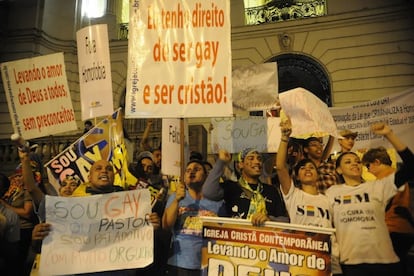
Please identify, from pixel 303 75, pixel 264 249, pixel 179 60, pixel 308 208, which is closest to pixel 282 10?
pixel 303 75

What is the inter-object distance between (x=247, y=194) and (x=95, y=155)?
1782mm

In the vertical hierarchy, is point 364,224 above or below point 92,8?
below

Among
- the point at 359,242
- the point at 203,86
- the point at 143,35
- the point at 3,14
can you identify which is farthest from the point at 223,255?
the point at 3,14

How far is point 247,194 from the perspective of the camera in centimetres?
301

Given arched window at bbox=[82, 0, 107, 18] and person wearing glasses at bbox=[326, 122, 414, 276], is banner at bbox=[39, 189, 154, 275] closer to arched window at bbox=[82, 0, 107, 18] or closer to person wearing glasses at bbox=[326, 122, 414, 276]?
person wearing glasses at bbox=[326, 122, 414, 276]

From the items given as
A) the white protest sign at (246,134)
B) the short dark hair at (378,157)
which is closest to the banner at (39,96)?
the white protest sign at (246,134)

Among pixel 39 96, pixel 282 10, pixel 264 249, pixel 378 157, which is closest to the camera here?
pixel 264 249

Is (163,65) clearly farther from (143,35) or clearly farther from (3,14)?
(3,14)

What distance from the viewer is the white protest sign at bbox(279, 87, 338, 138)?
3.30 m

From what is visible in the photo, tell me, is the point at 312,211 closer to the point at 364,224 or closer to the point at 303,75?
the point at 364,224

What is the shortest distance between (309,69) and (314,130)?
26.5 ft

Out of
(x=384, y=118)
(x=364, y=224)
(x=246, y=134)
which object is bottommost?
(x=364, y=224)

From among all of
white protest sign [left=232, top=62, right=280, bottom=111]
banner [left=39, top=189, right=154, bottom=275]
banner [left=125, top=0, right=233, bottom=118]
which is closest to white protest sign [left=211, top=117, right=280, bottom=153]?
white protest sign [left=232, top=62, right=280, bottom=111]

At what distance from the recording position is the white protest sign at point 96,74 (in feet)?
12.7
